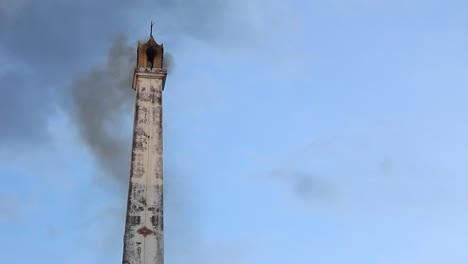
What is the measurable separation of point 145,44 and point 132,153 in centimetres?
529

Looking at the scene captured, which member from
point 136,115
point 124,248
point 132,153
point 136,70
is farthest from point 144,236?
point 136,70

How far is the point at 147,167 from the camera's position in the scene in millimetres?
27234

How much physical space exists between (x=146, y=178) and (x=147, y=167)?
0.47m

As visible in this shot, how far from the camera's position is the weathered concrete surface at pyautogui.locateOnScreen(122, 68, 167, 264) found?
25.7m

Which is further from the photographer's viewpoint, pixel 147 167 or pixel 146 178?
pixel 147 167

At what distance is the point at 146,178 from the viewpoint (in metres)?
27.0

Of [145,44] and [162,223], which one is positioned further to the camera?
[145,44]

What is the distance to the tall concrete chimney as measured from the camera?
84.3ft

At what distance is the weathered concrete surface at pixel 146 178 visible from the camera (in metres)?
25.7

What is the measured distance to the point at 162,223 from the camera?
26.4 meters

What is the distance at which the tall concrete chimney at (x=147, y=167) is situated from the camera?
84.3 ft

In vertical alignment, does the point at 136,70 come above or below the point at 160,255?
above

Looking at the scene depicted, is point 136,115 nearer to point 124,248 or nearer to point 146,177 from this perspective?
point 146,177

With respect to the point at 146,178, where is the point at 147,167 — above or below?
above
